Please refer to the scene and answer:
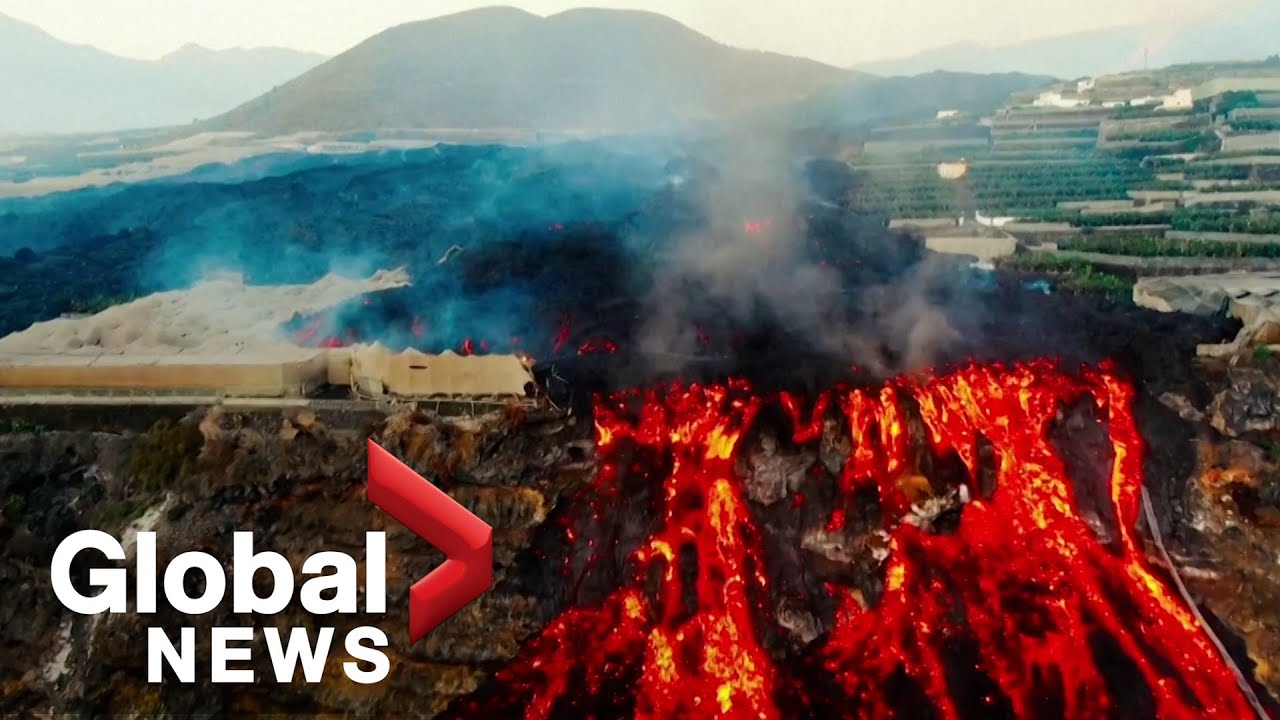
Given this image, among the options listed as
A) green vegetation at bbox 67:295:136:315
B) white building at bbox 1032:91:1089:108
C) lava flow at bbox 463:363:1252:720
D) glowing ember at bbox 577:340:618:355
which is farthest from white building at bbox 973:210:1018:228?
green vegetation at bbox 67:295:136:315

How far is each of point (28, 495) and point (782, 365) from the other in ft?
43.4

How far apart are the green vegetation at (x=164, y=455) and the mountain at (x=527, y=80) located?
20066 millimetres

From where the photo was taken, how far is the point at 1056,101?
94.5 feet

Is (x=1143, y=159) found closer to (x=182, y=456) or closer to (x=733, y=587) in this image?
(x=733, y=587)

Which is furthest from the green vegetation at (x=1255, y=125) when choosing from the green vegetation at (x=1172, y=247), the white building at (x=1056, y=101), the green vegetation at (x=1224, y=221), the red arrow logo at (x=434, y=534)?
the red arrow logo at (x=434, y=534)

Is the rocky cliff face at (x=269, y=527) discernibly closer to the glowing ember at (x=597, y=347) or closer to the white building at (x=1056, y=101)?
the glowing ember at (x=597, y=347)

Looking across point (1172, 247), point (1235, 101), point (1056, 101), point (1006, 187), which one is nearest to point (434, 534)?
point (1172, 247)

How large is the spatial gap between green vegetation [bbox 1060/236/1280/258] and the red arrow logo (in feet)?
60.9

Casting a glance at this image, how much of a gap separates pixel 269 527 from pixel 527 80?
25.5 meters

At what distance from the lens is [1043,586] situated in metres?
13.8

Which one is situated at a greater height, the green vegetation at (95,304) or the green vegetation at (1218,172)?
the green vegetation at (1218,172)

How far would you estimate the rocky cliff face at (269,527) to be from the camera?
13.5m

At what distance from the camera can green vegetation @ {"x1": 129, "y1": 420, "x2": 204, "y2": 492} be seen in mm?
14734

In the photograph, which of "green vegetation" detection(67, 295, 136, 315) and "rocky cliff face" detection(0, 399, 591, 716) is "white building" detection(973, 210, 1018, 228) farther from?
"green vegetation" detection(67, 295, 136, 315)
